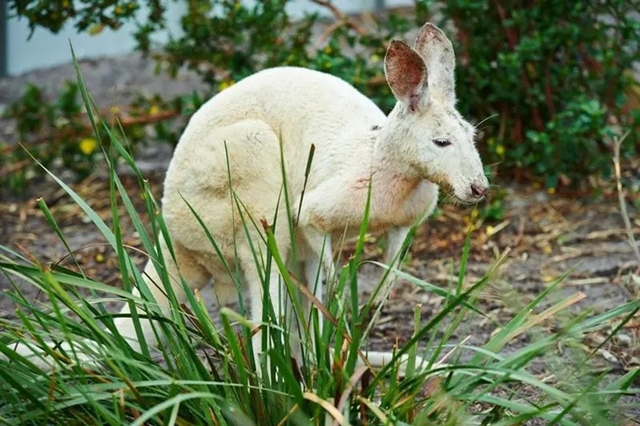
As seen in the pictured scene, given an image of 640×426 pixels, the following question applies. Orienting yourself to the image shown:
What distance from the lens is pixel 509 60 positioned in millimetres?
5824

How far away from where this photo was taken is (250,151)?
3.67m

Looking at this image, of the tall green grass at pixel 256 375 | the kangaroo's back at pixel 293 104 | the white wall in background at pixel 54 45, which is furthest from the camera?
the white wall in background at pixel 54 45

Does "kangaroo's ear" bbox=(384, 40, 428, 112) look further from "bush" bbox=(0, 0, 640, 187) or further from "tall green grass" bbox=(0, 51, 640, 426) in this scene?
"bush" bbox=(0, 0, 640, 187)

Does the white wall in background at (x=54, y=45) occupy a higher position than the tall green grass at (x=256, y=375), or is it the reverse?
the tall green grass at (x=256, y=375)

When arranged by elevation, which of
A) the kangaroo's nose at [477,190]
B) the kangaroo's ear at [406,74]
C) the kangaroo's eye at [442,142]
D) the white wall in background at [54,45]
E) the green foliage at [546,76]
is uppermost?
the kangaroo's ear at [406,74]

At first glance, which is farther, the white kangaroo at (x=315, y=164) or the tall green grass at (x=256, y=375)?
the white kangaroo at (x=315, y=164)

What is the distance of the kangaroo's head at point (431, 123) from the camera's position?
3255mm

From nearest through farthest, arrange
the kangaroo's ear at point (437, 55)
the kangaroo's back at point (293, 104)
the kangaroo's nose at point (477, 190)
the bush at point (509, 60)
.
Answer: the kangaroo's nose at point (477, 190) < the kangaroo's ear at point (437, 55) < the kangaroo's back at point (293, 104) < the bush at point (509, 60)

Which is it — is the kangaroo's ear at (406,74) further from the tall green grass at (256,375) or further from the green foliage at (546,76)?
the green foliage at (546,76)

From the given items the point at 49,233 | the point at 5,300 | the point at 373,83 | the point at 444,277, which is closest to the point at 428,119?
the point at 444,277

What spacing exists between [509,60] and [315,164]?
2.45 metres

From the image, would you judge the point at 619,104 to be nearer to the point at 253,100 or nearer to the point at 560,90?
the point at 560,90

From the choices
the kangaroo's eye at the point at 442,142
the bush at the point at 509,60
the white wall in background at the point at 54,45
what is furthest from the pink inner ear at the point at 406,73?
the white wall in background at the point at 54,45

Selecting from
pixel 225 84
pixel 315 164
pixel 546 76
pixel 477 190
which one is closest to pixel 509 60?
pixel 546 76
